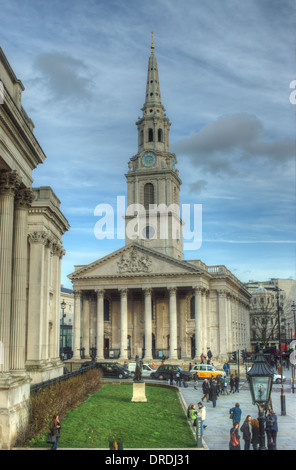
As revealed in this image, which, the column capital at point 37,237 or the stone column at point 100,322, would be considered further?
the stone column at point 100,322

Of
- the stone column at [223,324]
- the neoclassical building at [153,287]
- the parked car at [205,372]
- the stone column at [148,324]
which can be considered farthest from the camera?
the stone column at [223,324]

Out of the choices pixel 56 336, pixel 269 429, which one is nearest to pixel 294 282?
pixel 56 336

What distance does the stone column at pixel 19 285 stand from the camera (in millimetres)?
19062

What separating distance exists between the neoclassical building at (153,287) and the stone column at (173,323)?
13 cm

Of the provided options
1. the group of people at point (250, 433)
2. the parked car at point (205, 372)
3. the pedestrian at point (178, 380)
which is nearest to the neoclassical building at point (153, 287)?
the parked car at point (205, 372)

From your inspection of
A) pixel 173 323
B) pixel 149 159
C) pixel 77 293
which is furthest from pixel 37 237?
pixel 149 159

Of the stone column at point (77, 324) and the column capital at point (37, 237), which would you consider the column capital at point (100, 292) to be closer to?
the stone column at point (77, 324)

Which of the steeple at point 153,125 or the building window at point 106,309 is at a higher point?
the steeple at point 153,125

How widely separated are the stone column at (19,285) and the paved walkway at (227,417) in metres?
7.95

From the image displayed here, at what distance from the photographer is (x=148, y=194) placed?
8106cm

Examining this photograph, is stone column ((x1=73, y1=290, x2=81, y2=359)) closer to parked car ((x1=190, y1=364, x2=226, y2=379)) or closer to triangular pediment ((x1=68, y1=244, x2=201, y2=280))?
triangular pediment ((x1=68, y1=244, x2=201, y2=280))

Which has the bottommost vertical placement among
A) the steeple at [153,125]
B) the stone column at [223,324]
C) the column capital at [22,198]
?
the stone column at [223,324]

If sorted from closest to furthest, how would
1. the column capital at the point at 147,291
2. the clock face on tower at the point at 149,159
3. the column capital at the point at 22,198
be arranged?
the column capital at the point at 22,198 < the column capital at the point at 147,291 < the clock face on tower at the point at 149,159
